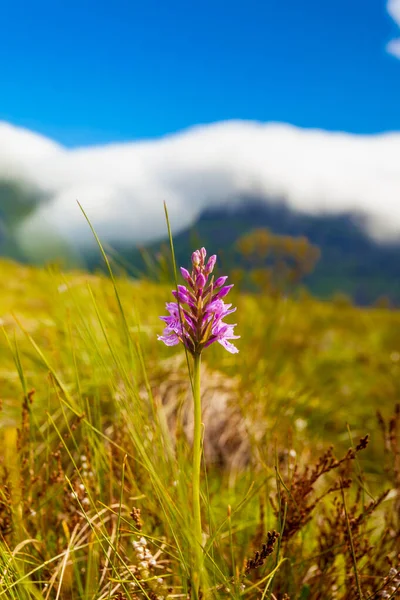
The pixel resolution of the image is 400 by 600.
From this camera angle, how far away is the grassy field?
5.08ft

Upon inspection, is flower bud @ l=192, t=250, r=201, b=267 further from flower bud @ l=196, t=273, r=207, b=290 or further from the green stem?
the green stem

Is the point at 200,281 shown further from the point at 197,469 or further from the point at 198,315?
A: the point at 197,469

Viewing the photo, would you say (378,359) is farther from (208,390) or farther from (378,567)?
(378,567)

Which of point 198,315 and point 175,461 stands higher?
point 198,315

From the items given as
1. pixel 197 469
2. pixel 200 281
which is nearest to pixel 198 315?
pixel 200 281

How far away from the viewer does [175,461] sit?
157 centimetres

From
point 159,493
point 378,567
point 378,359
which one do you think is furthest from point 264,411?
point 378,359

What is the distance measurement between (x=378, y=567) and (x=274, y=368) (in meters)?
2.76

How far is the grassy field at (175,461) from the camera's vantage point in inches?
61.0

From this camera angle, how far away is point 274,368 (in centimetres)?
479

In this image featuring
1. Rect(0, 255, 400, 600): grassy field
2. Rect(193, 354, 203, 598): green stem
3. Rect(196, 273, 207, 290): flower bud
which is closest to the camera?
Rect(193, 354, 203, 598): green stem

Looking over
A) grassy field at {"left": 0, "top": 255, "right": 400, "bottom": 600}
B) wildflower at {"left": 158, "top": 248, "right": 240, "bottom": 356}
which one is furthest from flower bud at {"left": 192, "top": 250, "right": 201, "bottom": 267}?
grassy field at {"left": 0, "top": 255, "right": 400, "bottom": 600}

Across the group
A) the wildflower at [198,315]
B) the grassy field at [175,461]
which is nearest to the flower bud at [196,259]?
the wildflower at [198,315]

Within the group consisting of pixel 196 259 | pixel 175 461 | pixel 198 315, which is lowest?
pixel 175 461
